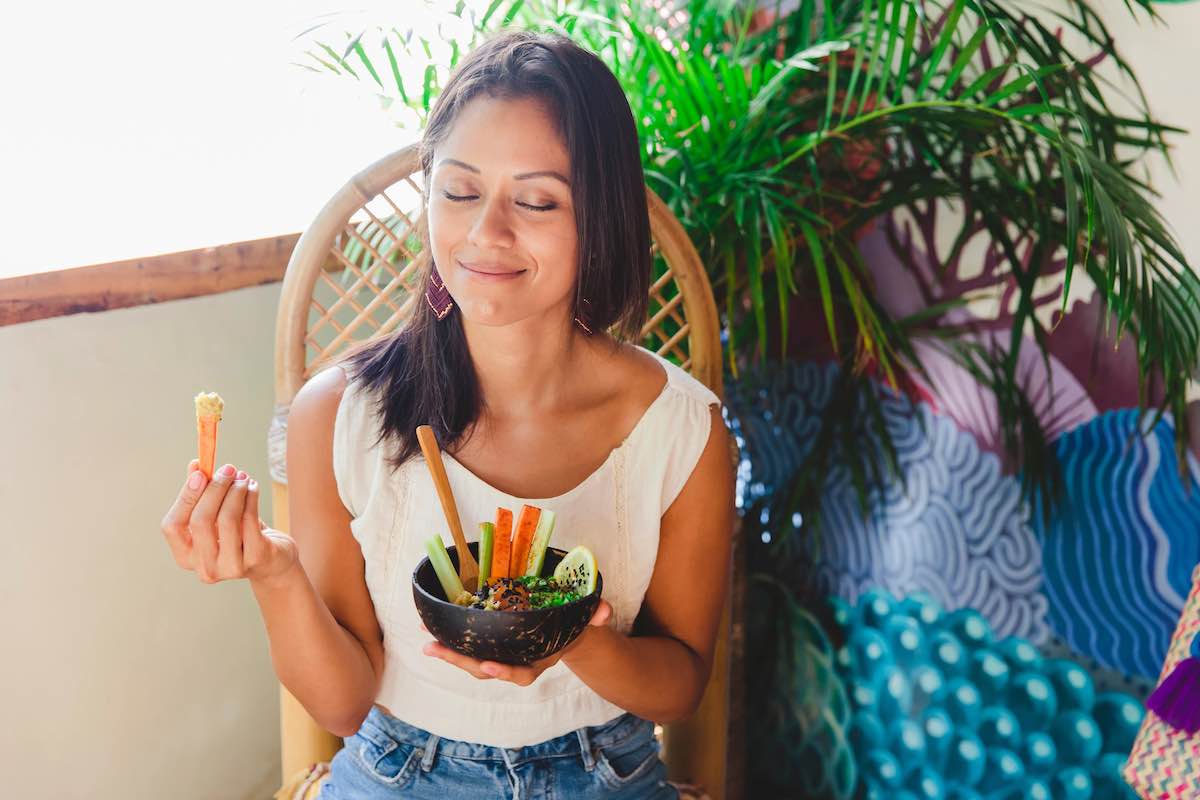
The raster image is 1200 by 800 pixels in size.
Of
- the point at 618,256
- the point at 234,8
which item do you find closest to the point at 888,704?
the point at 618,256

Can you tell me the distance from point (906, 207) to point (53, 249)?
1270 mm

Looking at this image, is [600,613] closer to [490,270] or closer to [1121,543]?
[490,270]

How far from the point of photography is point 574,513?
115cm

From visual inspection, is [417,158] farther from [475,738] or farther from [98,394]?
[475,738]

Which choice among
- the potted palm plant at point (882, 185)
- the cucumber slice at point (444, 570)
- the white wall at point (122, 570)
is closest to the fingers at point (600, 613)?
the cucumber slice at point (444, 570)

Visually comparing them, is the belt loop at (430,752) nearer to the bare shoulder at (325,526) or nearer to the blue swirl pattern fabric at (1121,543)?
the bare shoulder at (325,526)

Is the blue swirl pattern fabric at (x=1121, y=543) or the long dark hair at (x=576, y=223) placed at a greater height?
the long dark hair at (x=576, y=223)

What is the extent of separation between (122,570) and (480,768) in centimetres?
62

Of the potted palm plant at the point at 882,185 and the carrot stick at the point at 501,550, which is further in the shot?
the potted palm plant at the point at 882,185

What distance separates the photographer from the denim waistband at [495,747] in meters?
1.12

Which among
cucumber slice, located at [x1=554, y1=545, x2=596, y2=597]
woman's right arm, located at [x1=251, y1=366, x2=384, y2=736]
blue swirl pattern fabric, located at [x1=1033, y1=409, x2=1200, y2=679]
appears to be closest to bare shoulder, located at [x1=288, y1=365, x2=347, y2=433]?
woman's right arm, located at [x1=251, y1=366, x2=384, y2=736]

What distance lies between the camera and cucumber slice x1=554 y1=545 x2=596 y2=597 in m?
0.89

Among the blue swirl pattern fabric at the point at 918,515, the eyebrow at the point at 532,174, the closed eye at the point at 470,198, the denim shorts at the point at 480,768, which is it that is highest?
the eyebrow at the point at 532,174

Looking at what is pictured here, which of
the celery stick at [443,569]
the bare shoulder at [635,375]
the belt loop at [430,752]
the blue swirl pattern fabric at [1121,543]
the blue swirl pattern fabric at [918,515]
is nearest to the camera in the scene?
the celery stick at [443,569]
